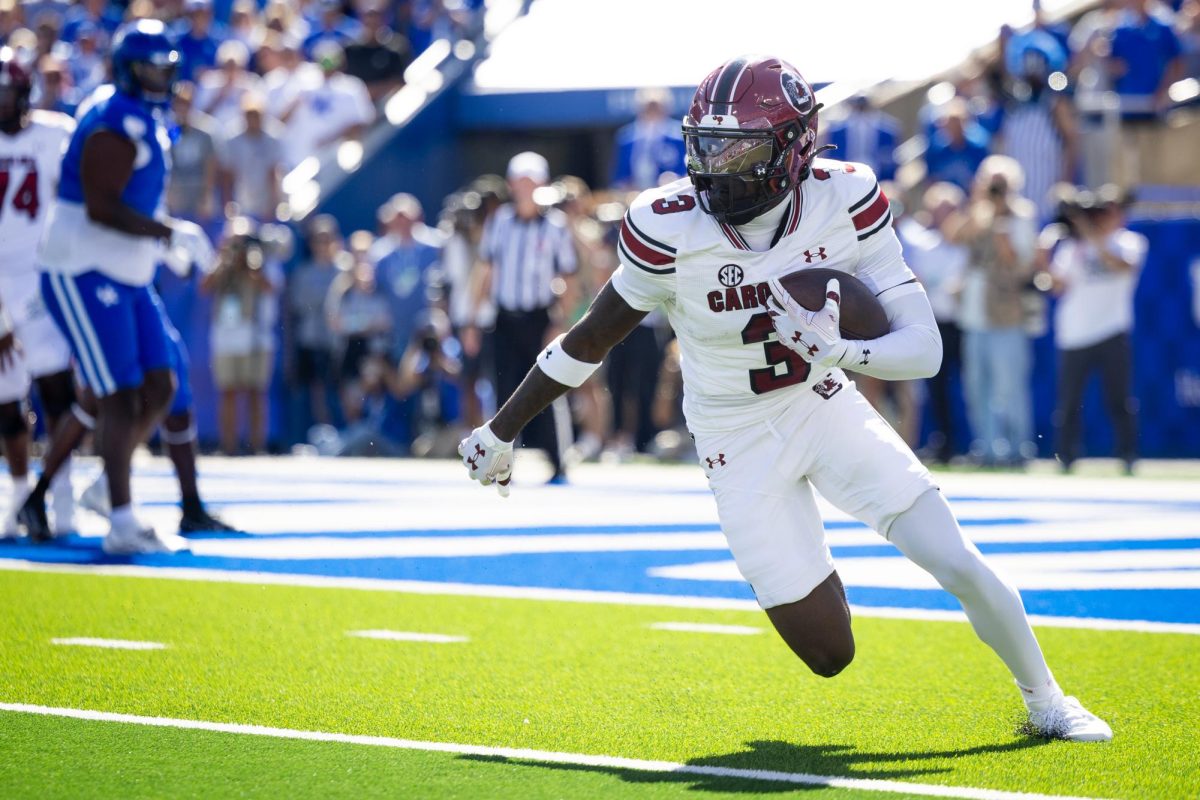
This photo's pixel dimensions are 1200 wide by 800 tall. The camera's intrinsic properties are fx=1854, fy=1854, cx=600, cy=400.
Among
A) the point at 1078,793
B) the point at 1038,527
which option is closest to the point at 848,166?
the point at 1078,793

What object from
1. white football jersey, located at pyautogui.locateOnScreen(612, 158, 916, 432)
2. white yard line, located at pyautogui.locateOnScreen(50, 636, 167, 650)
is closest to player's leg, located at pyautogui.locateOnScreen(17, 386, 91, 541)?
white yard line, located at pyautogui.locateOnScreen(50, 636, 167, 650)

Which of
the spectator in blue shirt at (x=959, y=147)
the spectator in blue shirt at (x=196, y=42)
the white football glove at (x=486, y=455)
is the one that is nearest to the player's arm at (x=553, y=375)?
the white football glove at (x=486, y=455)

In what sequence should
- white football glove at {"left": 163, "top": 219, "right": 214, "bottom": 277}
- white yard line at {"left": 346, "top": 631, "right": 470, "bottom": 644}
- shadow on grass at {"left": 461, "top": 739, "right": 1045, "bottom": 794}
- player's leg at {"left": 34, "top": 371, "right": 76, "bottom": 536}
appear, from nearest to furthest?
shadow on grass at {"left": 461, "top": 739, "right": 1045, "bottom": 794}, white yard line at {"left": 346, "top": 631, "right": 470, "bottom": 644}, white football glove at {"left": 163, "top": 219, "right": 214, "bottom": 277}, player's leg at {"left": 34, "top": 371, "right": 76, "bottom": 536}

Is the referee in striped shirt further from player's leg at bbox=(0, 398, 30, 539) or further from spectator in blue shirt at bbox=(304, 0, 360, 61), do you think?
spectator in blue shirt at bbox=(304, 0, 360, 61)

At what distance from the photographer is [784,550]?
451 cm

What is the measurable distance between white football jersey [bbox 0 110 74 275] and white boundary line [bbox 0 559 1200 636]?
140 cm

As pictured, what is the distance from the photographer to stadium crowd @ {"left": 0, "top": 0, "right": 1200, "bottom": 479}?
11.5 metres

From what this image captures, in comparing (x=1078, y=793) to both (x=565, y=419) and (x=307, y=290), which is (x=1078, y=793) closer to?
(x=565, y=419)

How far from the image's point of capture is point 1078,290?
11.5m

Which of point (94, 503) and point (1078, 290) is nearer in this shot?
point (94, 503)

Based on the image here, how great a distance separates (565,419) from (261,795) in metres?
7.98

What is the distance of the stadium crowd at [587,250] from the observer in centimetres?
1150

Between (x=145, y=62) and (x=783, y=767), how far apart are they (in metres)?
4.45

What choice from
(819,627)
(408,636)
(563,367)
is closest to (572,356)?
(563,367)
